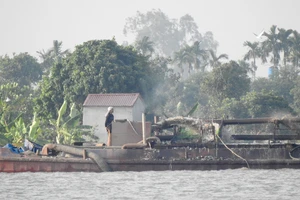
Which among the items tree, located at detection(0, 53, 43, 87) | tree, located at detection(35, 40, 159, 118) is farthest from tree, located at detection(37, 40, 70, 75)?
→ tree, located at detection(35, 40, 159, 118)

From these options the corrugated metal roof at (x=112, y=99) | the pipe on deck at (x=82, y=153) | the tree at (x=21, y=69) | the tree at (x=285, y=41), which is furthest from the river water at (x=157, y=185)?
the tree at (x=285, y=41)

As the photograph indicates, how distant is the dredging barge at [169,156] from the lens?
30.6 meters

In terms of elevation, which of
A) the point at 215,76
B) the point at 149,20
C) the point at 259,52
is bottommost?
the point at 215,76

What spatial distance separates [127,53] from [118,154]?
29.3 meters

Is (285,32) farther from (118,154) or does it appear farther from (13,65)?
(118,154)

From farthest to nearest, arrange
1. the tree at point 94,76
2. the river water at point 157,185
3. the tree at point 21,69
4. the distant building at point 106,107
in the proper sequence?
the tree at point 21,69, the tree at point 94,76, the distant building at point 106,107, the river water at point 157,185

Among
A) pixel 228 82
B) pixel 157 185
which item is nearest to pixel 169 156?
pixel 157 185

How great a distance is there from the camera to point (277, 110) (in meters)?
60.6

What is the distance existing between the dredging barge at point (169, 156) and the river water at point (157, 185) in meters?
0.59

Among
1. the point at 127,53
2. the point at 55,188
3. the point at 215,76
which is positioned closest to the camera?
the point at 55,188

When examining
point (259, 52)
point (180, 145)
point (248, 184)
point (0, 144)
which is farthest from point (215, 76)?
point (248, 184)

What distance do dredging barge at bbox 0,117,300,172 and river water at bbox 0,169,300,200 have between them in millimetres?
593

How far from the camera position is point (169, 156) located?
31078 mm

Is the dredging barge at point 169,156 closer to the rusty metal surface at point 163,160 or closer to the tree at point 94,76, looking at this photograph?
the rusty metal surface at point 163,160
